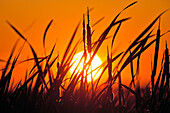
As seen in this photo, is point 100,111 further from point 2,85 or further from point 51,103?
point 2,85

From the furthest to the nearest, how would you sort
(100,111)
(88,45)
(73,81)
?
1. (100,111)
2. (73,81)
3. (88,45)

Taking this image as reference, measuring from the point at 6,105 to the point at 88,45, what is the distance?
687 mm

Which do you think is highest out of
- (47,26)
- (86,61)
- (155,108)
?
(47,26)

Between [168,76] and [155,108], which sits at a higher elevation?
[168,76]

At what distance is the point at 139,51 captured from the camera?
204cm

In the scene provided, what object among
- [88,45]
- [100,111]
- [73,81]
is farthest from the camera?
[100,111]

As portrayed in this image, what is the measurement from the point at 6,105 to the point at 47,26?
69 cm

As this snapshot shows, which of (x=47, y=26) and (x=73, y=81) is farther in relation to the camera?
(x=47, y=26)

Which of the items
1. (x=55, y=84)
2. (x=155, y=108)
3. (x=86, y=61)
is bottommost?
(x=155, y=108)

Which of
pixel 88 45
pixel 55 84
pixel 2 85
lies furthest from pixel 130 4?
pixel 2 85

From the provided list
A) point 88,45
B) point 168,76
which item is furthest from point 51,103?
point 168,76

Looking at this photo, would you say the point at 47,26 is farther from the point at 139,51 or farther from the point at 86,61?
the point at 139,51

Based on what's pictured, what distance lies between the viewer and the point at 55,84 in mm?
1983

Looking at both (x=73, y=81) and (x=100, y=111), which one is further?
(x=100, y=111)
